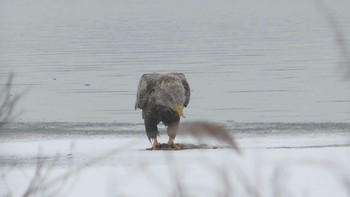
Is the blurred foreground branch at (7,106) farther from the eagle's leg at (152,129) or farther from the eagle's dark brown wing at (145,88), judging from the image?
the eagle's leg at (152,129)

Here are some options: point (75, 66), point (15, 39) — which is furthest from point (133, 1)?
Answer: point (75, 66)

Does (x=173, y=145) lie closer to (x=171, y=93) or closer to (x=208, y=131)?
(x=171, y=93)

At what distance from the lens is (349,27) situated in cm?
4831

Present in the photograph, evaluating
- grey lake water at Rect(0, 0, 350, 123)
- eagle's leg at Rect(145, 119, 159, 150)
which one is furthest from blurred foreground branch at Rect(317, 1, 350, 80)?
eagle's leg at Rect(145, 119, 159, 150)

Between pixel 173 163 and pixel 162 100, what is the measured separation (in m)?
8.12

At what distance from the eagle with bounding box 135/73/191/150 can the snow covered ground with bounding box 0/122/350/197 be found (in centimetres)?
29

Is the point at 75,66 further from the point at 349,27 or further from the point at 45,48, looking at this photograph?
the point at 349,27

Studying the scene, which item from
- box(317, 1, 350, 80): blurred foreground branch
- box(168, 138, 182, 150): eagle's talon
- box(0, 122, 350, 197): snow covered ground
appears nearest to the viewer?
box(317, 1, 350, 80): blurred foreground branch

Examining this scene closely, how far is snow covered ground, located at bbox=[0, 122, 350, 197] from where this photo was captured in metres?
2.88

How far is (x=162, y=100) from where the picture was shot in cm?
1091

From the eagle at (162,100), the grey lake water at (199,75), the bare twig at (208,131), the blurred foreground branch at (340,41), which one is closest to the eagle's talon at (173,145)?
the eagle at (162,100)

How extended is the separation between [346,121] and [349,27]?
33.4m

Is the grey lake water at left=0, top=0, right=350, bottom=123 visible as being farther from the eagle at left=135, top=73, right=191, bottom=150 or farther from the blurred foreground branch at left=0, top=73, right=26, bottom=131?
the eagle at left=135, top=73, right=191, bottom=150

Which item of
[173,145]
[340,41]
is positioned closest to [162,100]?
[173,145]
